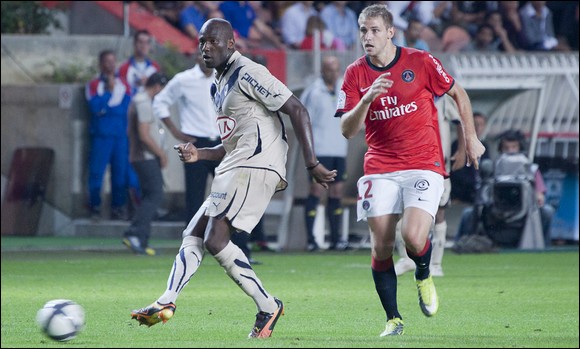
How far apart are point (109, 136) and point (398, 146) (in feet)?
41.7

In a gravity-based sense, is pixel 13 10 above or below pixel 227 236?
above

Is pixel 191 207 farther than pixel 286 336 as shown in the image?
Yes

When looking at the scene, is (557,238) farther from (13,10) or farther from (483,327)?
(483,327)

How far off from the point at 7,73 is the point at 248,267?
47.7 ft

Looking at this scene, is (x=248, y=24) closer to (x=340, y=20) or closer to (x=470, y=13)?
(x=340, y=20)

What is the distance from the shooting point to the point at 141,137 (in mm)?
17203

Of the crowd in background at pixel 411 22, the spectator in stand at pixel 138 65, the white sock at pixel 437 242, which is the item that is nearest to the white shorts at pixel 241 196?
the white sock at pixel 437 242

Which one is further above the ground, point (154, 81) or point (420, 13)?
point (420, 13)

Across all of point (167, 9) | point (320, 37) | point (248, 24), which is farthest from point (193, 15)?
point (320, 37)

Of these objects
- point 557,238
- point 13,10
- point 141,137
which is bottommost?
point 557,238

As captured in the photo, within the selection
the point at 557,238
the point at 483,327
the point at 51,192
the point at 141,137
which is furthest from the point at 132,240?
the point at 483,327

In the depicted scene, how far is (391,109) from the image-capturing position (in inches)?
378

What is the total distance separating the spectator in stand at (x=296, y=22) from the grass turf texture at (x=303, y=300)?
16.9ft

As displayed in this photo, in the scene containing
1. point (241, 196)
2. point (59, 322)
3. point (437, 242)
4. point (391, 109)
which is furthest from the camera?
point (437, 242)
